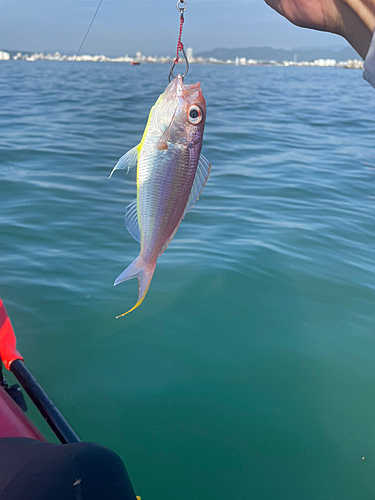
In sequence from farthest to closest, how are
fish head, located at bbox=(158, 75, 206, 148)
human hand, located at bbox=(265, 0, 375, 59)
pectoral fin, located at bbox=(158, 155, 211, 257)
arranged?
pectoral fin, located at bbox=(158, 155, 211, 257) < fish head, located at bbox=(158, 75, 206, 148) < human hand, located at bbox=(265, 0, 375, 59)

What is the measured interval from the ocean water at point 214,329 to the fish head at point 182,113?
86.6 inches

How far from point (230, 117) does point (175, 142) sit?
1465 cm

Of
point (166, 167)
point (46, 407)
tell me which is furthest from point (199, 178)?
point (46, 407)

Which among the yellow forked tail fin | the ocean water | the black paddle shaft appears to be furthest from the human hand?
the ocean water

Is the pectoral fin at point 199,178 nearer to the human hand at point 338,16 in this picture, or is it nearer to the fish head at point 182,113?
the fish head at point 182,113

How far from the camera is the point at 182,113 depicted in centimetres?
141

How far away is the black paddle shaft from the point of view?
2156 millimetres

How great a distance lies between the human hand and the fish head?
0.50 metres

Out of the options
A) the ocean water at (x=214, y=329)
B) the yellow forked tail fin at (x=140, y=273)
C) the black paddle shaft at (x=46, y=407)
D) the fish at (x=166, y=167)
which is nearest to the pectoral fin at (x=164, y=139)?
the fish at (x=166, y=167)

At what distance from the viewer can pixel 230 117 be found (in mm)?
15320

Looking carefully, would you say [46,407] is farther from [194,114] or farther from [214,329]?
[214,329]

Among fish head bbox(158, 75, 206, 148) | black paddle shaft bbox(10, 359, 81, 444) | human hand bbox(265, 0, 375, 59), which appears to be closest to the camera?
human hand bbox(265, 0, 375, 59)

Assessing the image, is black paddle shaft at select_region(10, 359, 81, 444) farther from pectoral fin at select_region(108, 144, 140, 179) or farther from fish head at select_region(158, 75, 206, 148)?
fish head at select_region(158, 75, 206, 148)

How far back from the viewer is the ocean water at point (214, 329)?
2863 mm
